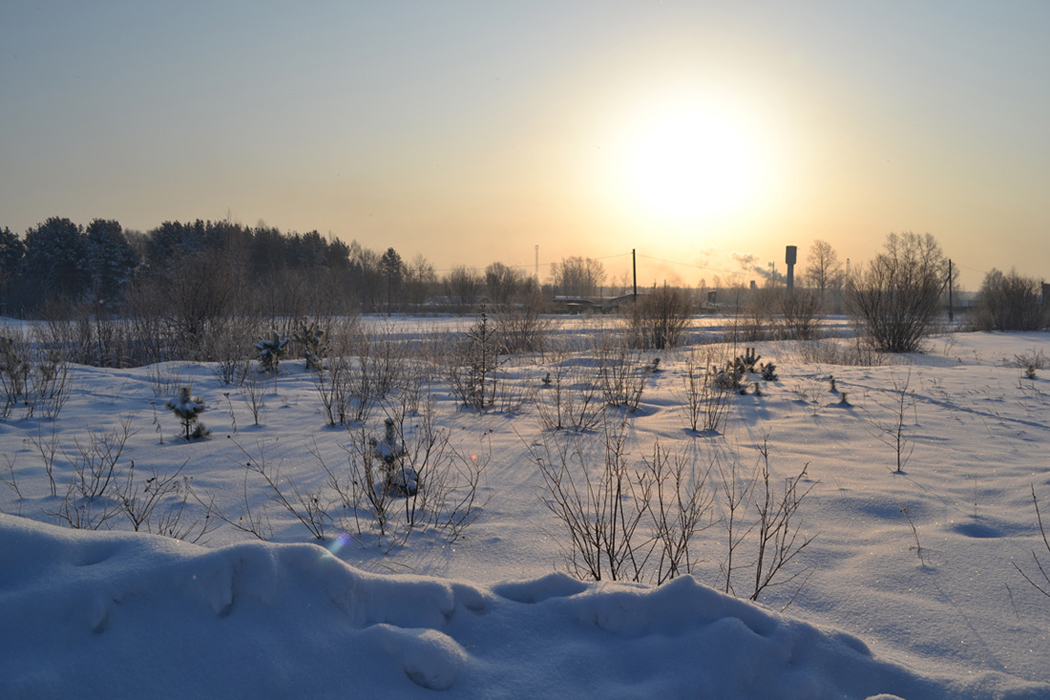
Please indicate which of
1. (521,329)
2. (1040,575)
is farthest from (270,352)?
(1040,575)

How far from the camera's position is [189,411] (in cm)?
477

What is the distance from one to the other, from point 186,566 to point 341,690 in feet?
2.20

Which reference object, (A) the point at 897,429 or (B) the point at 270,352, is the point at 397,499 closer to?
(A) the point at 897,429

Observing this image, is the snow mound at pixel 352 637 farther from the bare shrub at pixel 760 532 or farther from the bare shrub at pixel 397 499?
the bare shrub at pixel 397 499

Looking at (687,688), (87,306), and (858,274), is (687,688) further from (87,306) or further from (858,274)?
(87,306)

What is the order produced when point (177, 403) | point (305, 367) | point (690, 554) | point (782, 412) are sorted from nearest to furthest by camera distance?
1. point (690, 554)
2. point (177, 403)
3. point (782, 412)
4. point (305, 367)

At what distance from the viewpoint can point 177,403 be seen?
15.8 ft

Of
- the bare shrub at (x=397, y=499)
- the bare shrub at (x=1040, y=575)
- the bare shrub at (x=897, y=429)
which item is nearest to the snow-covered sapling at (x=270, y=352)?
the bare shrub at (x=397, y=499)

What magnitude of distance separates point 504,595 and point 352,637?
2.10 ft

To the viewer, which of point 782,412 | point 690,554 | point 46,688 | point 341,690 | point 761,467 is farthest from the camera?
point 782,412

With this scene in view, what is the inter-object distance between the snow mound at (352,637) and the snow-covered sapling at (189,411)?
3121mm

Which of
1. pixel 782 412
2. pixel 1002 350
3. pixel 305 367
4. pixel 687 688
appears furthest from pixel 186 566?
pixel 1002 350

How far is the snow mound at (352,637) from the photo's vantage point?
1.53 meters

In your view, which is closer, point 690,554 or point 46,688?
point 46,688
